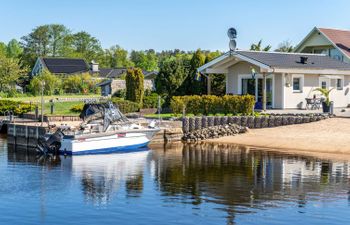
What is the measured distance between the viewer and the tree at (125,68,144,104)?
51094 mm

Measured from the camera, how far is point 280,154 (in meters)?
33.2

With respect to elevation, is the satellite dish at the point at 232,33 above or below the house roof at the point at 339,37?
below

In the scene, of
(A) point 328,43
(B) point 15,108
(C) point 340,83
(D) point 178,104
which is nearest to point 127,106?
(D) point 178,104

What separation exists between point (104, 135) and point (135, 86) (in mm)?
17291

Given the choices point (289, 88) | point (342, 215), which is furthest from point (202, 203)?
point (289, 88)

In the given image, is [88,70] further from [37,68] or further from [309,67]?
[309,67]

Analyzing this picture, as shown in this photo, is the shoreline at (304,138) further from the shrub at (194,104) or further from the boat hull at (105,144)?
the boat hull at (105,144)

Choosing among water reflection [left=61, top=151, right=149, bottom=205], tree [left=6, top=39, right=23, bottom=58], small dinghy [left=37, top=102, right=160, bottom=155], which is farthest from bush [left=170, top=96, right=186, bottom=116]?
tree [left=6, top=39, right=23, bottom=58]

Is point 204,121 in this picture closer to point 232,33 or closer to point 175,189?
point 232,33

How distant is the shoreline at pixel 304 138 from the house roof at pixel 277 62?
628 centimetres

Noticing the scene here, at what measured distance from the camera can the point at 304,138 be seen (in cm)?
3659

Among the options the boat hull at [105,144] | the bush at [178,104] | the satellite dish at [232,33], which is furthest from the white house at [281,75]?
the boat hull at [105,144]

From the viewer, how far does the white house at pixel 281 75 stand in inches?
1783

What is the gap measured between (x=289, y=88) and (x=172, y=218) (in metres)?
28.5
